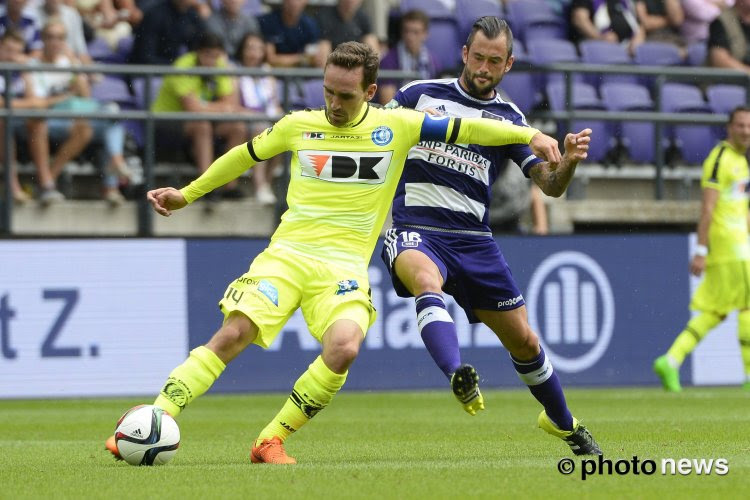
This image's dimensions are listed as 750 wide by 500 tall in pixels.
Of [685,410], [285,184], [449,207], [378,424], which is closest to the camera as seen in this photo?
[449,207]

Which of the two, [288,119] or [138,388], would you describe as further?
[138,388]

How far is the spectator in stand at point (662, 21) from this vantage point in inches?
744

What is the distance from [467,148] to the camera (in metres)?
8.45

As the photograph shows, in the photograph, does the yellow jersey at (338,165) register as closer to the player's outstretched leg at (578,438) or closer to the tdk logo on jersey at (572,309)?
the player's outstretched leg at (578,438)

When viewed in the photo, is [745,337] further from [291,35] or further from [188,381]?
[188,381]

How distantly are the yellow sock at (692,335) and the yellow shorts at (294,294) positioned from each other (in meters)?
7.25

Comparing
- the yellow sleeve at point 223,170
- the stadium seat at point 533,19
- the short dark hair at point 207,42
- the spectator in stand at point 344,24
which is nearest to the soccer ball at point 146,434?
the yellow sleeve at point 223,170

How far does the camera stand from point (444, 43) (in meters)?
16.9

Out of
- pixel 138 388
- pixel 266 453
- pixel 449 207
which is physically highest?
pixel 449 207

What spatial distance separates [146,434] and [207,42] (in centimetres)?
865

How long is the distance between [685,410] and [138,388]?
530 cm

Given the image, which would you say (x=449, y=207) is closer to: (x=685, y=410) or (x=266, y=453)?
(x=266, y=453)

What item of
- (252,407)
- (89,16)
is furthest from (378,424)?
(89,16)

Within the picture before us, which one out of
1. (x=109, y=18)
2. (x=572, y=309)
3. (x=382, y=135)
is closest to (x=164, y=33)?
(x=109, y=18)
